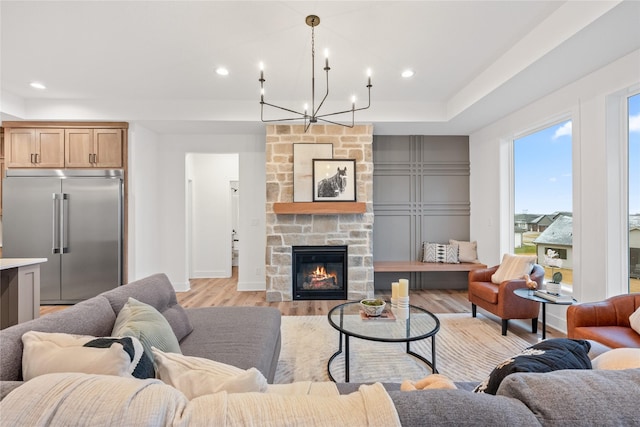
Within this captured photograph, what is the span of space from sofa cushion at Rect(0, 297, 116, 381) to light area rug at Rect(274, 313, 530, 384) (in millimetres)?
1246

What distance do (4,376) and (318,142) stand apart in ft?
12.3

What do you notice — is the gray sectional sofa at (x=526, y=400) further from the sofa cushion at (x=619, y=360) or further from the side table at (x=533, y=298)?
the side table at (x=533, y=298)

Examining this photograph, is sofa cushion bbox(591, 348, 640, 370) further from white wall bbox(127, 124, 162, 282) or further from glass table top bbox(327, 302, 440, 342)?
white wall bbox(127, 124, 162, 282)

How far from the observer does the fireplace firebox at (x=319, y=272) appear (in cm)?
420

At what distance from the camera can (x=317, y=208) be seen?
13.3 ft

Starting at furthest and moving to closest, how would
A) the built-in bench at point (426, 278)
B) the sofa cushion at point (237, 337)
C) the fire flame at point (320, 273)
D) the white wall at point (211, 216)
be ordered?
1. the white wall at point (211, 216)
2. the built-in bench at point (426, 278)
3. the fire flame at point (320, 273)
4. the sofa cushion at point (237, 337)

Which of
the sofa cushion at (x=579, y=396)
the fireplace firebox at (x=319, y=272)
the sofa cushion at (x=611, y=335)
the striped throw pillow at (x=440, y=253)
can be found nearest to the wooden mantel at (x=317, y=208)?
the fireplace firebox at (x=319, y=272)

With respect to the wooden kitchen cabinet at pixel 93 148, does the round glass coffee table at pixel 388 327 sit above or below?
below

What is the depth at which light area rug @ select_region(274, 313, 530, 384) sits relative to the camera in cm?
218

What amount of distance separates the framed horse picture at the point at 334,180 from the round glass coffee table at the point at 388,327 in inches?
76.5

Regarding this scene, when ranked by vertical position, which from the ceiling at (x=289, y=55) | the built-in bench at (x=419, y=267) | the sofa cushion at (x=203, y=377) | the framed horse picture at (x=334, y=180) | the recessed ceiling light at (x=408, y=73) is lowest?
the built-in bench at (x=419, y=267)

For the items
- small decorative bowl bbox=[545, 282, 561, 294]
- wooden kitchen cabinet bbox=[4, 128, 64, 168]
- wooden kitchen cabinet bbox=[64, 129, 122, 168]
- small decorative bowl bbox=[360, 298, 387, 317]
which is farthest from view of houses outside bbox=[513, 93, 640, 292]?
wooden kitchen cabinet bbox=[4, 128, 64, 168]

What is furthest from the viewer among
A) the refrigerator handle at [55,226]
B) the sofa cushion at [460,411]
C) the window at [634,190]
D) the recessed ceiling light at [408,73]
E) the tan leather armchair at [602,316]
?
the refrigerator handle at [55,226]

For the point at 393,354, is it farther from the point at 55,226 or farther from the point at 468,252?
the point at 55,226
